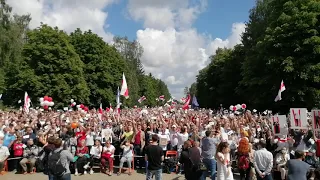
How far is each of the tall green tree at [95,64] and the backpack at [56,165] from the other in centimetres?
4304

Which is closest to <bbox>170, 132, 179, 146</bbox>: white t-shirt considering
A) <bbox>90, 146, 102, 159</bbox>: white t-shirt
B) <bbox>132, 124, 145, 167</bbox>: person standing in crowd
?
<bbox>132, 124, 145, 167</bbox>: person standing in crowd

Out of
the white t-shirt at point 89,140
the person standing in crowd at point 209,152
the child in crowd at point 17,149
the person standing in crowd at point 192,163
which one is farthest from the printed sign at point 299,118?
the child in crowd at point 17,149

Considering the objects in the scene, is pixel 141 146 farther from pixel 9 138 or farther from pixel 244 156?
pixel 244 156

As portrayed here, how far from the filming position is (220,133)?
13164 millimetres

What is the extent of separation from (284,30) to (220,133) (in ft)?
66.5

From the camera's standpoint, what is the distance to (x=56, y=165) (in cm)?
867

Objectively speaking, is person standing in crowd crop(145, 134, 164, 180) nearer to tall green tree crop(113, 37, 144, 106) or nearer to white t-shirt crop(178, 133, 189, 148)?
white t-shirt crop(178, 133, 189, 148)

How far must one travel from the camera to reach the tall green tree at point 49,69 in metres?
41.8

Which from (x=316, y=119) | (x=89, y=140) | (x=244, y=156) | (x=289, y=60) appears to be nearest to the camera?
(x=244, y=156)

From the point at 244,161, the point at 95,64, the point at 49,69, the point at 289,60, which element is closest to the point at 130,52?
the point at 95,64

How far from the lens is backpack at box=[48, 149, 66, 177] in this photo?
8.66 m

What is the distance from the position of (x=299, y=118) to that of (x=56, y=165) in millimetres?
8083

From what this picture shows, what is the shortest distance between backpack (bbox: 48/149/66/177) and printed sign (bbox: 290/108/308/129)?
310 inches

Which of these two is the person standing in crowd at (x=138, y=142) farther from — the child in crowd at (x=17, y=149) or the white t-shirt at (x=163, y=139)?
the child in crowd at (x=17, y=149)
